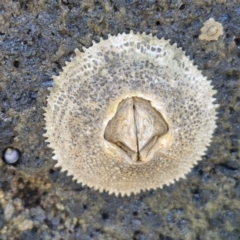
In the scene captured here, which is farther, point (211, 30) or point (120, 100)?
point (211, 30)

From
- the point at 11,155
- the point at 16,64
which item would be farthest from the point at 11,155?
the point at 16,64

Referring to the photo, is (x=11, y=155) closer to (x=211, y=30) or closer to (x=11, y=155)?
(x=11, y=155)

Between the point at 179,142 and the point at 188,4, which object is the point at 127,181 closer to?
the point at 179,142

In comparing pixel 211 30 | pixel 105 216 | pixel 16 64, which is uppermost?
pixel 211 30

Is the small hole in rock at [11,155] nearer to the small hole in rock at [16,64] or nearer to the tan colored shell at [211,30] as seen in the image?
the small hole in rock at [16,64]

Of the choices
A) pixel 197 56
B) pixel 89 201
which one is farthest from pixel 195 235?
pixel 197 56

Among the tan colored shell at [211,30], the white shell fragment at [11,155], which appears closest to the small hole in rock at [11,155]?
the white shell fragment at [11,155]

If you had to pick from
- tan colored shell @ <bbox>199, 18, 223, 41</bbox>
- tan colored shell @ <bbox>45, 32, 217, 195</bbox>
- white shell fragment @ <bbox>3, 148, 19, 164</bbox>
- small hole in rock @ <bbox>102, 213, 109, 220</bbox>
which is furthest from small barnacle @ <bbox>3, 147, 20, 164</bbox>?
tan colored shell @ <bbox>199, 18, 223, 41</bbox>
